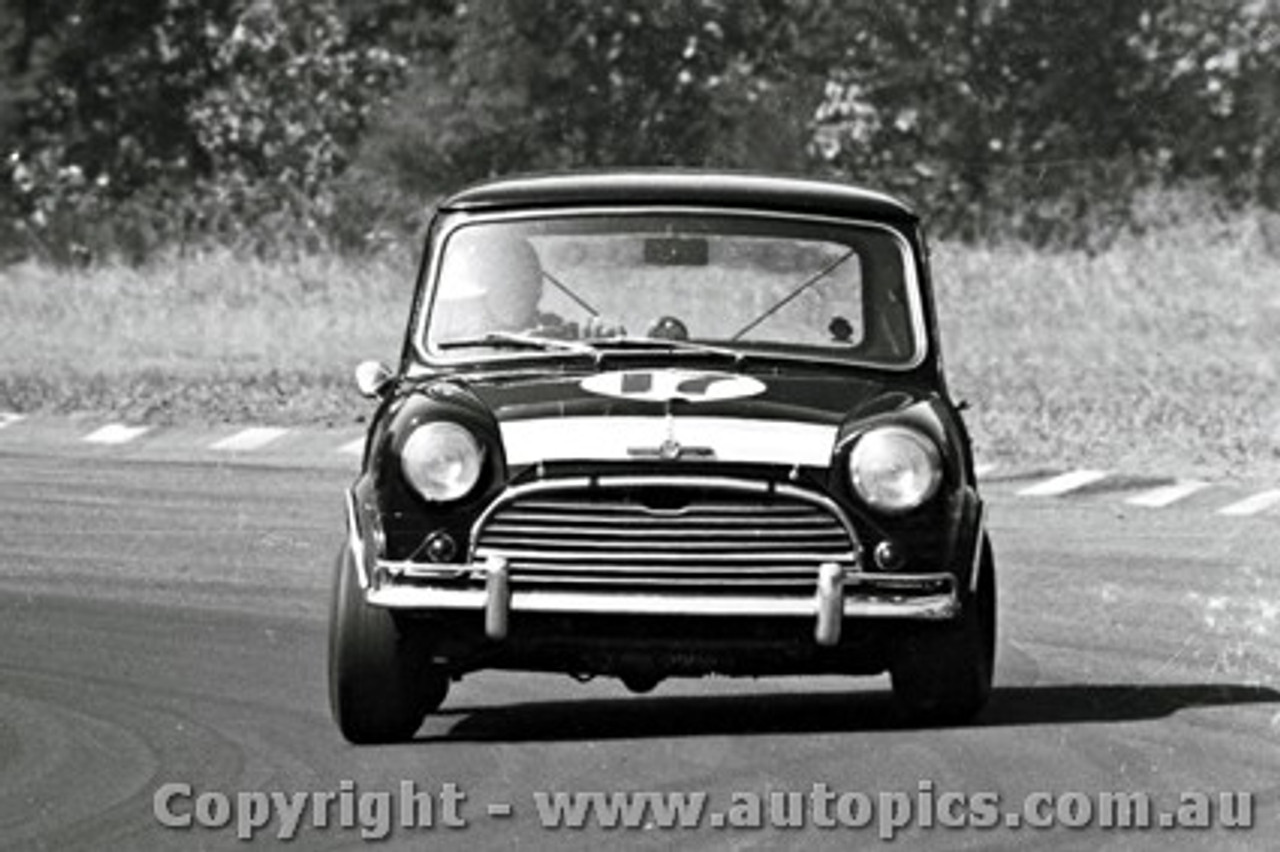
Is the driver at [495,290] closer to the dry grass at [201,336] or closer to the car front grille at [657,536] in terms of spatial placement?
the car front grille at [657,536]

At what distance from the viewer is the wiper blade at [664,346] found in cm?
1245

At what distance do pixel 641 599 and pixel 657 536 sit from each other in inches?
6.6

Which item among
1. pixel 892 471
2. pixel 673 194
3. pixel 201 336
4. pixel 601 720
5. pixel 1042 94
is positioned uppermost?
pixel 673 194

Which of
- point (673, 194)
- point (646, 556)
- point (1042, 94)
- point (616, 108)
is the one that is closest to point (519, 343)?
point (673, 194)

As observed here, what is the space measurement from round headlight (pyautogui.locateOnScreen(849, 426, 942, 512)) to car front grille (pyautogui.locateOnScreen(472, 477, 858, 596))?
11cm

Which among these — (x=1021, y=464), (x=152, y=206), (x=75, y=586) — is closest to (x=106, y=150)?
(x=152, y=206)

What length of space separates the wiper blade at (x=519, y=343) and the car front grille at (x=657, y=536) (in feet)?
2.73

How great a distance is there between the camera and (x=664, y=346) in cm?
1247

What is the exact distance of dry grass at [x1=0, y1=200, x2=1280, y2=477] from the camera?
25.5 m

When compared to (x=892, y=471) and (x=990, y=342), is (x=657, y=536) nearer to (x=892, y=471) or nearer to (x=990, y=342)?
(x=892, y=471)

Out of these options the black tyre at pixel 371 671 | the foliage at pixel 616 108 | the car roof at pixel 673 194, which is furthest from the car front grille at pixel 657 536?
the foliage at pixel 616 108

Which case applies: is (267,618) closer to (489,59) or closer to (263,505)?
(263,505)

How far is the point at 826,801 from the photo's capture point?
35.6 ft

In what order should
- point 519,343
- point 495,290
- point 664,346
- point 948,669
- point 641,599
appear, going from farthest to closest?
1. point 495,290
2. point 519,343
3. point 664,346
4. point 948,669
5. point 641,599
